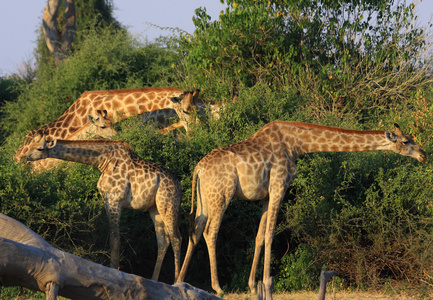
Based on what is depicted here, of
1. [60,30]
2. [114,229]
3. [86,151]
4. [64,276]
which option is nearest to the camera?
[64,276]

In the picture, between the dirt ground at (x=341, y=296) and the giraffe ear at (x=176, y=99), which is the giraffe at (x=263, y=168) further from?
the giraffe ear at (x=176, y=99)

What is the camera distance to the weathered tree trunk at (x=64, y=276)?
466 cm

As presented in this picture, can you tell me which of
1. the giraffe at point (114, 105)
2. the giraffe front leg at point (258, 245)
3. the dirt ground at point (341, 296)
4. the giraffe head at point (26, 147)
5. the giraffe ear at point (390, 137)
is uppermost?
the giraffe at point (114, 105)

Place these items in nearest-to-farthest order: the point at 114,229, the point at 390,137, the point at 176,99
Result: the point at 114,229 < the point at 390,137 < the point at 176,99

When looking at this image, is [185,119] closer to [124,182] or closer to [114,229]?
[124,182]

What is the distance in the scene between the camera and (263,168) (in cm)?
895

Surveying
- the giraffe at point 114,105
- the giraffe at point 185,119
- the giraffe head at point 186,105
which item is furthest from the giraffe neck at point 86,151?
the giraffe at point 114,105

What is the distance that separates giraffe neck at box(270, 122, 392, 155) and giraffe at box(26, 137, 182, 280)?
1.75 metres

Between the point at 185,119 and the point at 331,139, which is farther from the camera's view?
the point at 185,119

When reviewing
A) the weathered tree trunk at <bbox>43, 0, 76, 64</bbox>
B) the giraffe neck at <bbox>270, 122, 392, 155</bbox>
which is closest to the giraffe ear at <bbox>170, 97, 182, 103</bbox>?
the giraffe neck at <bbox>270, 122, 392, 155</bbox>

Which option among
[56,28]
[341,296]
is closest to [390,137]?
[341,296]

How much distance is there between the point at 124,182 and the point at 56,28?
44.6 ft

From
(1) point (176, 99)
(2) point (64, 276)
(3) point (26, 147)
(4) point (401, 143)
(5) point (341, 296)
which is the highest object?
(1) point (176, 99)

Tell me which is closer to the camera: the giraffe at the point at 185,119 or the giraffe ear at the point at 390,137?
the giraffe ear at the point at 390,137
